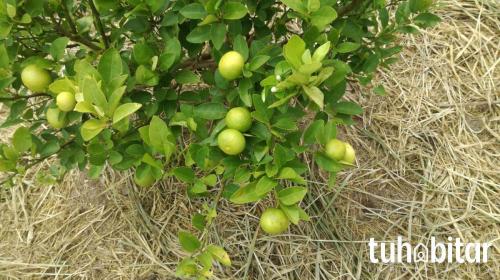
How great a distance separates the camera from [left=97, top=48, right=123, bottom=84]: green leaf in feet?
3.50

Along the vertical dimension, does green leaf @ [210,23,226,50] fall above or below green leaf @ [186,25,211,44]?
above

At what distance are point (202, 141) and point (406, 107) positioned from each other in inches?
55.2

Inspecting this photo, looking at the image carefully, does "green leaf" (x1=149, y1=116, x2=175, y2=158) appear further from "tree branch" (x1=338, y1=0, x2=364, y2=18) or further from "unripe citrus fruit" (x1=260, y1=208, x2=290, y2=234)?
"tree branch" (x1=338, y1=0, x2=364, y2=18)

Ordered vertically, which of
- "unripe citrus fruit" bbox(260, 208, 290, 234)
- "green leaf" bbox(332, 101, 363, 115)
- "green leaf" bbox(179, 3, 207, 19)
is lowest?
"unripe citrus fruit" bbox(260, 208, 290, 234)

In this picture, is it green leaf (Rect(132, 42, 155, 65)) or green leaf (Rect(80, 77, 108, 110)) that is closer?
green leaf (Rect(80, 77, 108, 110))

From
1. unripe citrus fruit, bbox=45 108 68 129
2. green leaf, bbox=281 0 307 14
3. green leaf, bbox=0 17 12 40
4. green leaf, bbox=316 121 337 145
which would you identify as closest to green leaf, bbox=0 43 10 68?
green leaf, bbox=0 17 12 40

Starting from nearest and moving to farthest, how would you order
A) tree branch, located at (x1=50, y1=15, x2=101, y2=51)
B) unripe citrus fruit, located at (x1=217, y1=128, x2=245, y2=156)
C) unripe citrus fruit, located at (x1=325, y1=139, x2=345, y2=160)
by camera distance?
unripe citrus fruit, located at (x1=217, y1=128, x2=245, y2=156) → unripe citrus fruit, located at (x1=325, y1=139, x2=345, y2=160) → tree branch, located at (x1=50, y1=15, x2=101, y2=51)

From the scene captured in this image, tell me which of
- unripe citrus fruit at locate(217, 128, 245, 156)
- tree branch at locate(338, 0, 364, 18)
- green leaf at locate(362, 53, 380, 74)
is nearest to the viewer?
unripe citrus fruit at locate(217, 128, 245, 156)

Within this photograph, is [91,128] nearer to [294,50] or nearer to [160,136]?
[160,136]

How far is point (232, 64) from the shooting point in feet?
3.65

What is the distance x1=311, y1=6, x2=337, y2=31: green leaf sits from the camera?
3.60 feet

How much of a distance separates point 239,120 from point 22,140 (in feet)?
1.87

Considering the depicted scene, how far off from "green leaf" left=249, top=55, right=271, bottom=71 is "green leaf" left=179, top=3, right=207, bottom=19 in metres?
0.15

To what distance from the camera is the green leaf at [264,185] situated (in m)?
1.08
